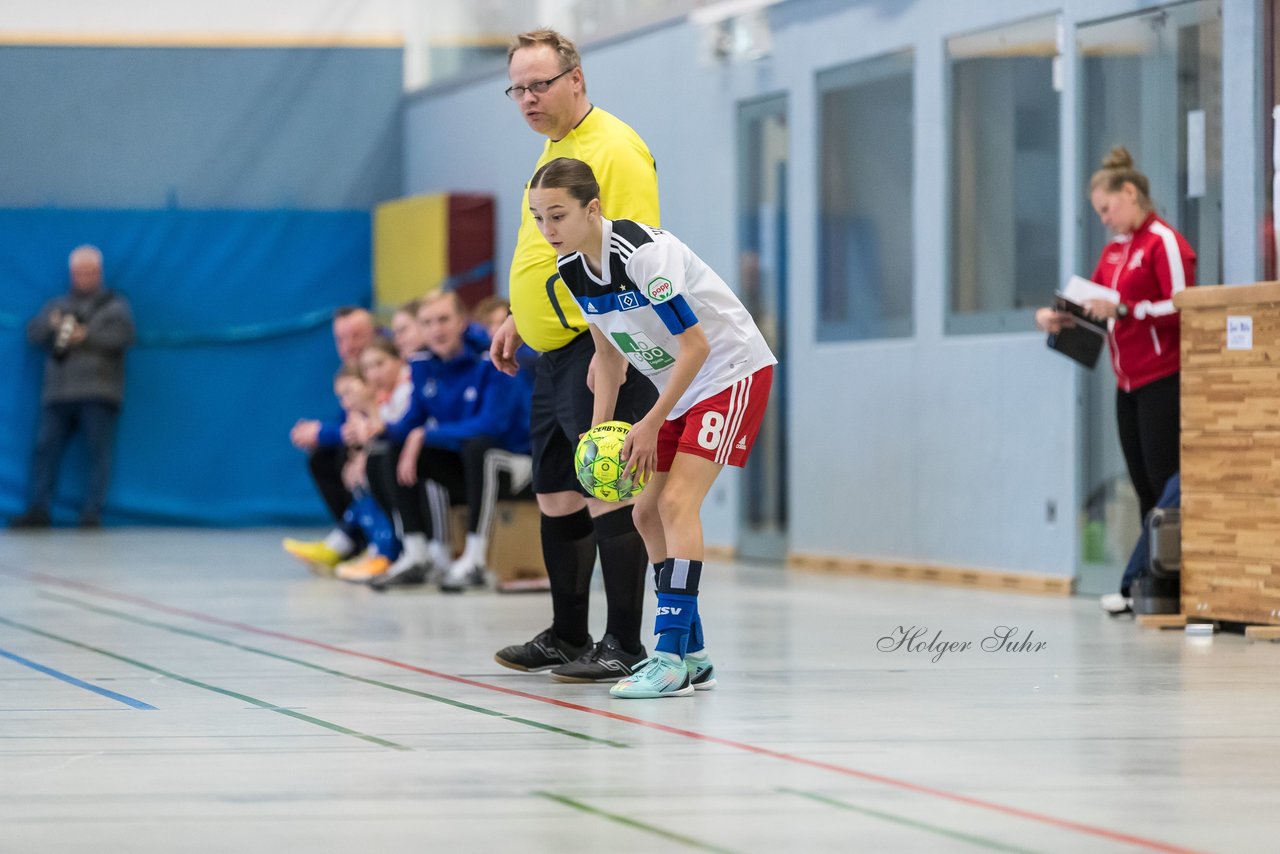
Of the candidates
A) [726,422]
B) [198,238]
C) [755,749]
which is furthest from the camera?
[198,238]

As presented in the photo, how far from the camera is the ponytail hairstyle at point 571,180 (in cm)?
471

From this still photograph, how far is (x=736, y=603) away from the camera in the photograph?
8.06 m

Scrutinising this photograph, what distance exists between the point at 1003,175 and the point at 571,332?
4535 mm

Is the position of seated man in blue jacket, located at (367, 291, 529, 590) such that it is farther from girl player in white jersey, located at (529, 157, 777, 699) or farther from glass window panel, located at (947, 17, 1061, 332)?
girl player in white jersey, located at (529, 157, 777, 699)

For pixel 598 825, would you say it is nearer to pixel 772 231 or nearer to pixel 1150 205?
pixel 1150 205

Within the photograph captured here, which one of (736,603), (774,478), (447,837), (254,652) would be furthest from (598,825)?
(774,478)

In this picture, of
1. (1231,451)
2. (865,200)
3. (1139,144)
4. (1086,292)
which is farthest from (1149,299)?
(865,200)

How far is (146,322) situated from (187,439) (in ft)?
3.02

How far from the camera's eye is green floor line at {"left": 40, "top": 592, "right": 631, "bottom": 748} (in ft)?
14.0

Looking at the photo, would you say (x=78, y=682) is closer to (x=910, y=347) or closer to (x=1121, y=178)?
(x=1121, y=178)

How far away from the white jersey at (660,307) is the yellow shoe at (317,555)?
5.17 meters

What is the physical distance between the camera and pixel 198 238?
48.8 ft

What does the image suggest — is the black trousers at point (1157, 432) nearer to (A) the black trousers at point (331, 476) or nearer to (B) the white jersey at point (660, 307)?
(B) the white jersey at point (660, 307)

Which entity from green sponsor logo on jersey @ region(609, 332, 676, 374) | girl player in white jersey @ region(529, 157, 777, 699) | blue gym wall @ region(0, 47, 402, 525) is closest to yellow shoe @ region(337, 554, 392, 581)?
girl player in white jersey @ region(529, 157, 777, 699)
